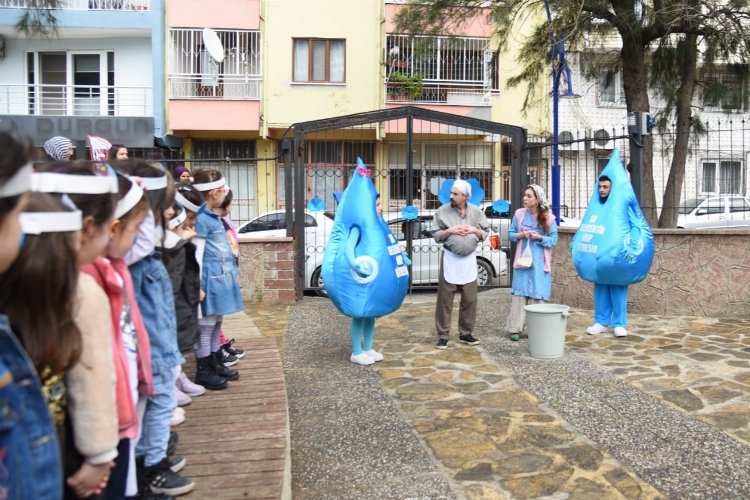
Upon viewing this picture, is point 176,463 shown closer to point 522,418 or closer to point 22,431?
point 22,431

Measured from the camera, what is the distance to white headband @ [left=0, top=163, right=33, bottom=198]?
1471mm

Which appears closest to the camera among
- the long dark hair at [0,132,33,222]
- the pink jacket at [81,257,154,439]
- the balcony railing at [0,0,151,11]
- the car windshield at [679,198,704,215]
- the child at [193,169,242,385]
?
the long dark hair at [0,132,33,222]

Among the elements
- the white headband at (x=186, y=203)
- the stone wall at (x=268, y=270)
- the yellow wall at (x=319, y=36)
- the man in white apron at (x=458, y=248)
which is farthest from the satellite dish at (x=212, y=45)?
the white headband at (x=186, y=203)

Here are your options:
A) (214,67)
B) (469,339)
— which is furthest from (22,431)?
(214,67)

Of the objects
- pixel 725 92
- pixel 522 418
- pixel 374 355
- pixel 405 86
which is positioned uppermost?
pixel 405 86

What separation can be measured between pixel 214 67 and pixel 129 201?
17117 mm

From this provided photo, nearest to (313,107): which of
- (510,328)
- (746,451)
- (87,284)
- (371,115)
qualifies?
(371,115)

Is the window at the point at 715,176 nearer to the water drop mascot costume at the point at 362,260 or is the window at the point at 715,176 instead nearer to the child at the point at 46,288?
the water drop mascot costume at the point at 362,260

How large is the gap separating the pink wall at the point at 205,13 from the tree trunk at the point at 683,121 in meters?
11.7

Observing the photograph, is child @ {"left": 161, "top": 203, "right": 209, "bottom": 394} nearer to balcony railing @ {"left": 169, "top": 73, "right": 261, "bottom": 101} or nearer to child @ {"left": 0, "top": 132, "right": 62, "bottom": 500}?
child @ {"left": 0, "top": 132, "right": 62, "bottom": 500}

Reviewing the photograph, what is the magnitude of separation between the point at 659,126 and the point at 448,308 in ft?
23.2

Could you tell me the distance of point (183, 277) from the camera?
13.0ft

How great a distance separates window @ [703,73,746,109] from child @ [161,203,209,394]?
9883 millimetres

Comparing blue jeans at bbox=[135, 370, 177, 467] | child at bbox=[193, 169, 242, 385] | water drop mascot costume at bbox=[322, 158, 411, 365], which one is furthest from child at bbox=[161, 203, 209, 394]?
water drop mascot costume at bbox=[322, 158, 411, 365]
